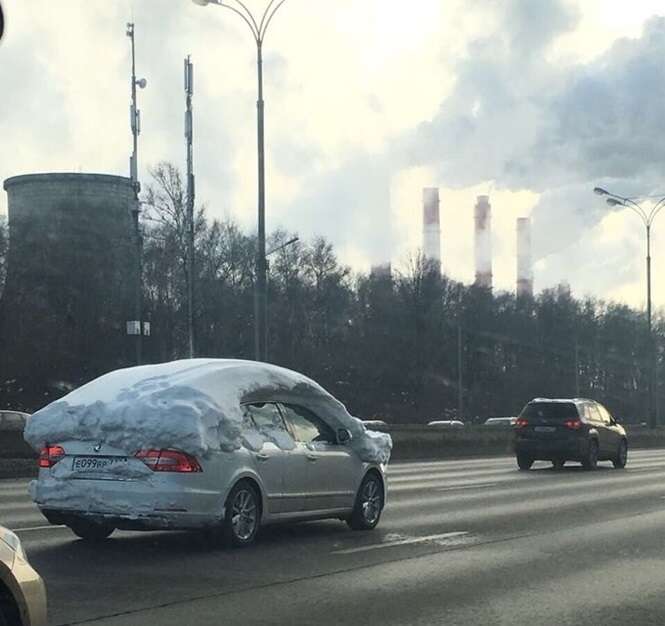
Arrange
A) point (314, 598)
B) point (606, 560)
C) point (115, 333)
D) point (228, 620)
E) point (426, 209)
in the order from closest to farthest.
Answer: point (228, 620)
point (314, 598)
point (606, 560)
point (115, 333)
point (426, 209)

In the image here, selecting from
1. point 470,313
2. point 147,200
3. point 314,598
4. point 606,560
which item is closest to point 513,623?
point 314,598

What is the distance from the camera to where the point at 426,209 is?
10912 centimetres

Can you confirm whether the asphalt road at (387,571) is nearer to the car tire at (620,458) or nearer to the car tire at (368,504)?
the car tire at (368,504)

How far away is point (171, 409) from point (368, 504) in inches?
129

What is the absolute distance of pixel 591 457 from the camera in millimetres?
27469

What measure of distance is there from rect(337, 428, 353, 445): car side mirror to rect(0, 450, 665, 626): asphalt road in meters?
0.98

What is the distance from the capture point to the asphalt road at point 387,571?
25.9 ft

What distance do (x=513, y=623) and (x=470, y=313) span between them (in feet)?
309

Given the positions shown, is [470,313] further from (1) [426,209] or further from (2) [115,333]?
(2) [115,333]

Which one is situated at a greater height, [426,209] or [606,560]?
[426,209]

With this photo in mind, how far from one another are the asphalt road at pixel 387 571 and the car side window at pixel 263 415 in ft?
3.76

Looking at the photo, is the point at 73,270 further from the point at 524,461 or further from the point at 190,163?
the point at 524,461

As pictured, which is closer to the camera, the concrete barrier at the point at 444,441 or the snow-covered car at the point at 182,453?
the snow-covered car at the point at 182,453

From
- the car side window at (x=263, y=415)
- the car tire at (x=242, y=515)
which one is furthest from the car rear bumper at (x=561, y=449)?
the car tire at (x=242, y=515)
